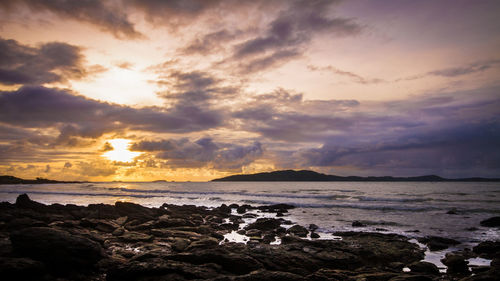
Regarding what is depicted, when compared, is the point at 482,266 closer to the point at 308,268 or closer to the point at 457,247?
the point at 457,247

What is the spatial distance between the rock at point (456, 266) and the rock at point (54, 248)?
1686cm

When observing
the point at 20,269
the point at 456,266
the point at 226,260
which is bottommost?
the point at 456,266

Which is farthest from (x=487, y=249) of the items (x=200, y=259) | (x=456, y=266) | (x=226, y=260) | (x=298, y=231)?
(x=200, y=259)

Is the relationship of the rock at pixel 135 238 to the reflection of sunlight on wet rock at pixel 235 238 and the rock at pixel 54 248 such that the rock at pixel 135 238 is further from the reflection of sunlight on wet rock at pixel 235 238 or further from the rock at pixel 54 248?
the rock at pixel 54 248

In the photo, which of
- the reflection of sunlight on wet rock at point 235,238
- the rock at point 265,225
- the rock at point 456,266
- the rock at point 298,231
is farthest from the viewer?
the rock at point 265,225

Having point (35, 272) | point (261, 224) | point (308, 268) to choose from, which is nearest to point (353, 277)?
point (308, 268)

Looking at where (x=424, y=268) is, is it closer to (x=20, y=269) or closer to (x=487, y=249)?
(x=487, y=249)

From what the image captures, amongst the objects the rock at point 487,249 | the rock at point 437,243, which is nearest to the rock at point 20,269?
the rock at point 437,243

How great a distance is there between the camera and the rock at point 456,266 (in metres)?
13.6

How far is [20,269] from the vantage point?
373 inches

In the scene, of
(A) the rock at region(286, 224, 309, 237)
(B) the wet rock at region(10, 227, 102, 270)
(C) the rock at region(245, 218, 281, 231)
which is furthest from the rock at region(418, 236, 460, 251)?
(B) the wet rock at region(10, 227, 102, 270)

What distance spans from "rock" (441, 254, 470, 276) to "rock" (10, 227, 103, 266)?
55.3 ft

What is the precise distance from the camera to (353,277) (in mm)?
11242

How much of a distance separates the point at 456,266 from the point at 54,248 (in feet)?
61.6
